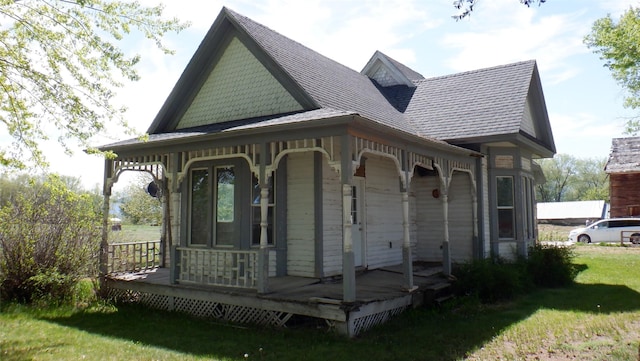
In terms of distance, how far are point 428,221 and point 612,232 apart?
17081mm

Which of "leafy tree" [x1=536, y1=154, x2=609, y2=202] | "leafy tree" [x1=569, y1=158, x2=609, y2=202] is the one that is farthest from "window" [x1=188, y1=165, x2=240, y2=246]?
"leafy tree" [x1=569, y1=158, x2=609, y2=202]

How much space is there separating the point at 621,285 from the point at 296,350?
9128mm

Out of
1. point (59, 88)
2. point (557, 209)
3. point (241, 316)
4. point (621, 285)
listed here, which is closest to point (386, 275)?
point (241, 316)

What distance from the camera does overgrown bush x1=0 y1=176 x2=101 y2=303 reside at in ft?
33.1

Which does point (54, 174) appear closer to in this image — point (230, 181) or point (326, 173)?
point (230, 181)

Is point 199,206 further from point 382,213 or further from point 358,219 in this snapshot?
point 382,213

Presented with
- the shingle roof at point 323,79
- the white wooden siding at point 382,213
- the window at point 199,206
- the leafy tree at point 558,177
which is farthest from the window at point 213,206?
the leafy tree at point 558,177

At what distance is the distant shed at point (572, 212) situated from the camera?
48.6 m

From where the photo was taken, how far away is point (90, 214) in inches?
425

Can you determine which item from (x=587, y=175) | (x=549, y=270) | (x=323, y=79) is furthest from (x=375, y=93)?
(x=587, y=175)

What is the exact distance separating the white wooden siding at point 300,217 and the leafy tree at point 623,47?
14.0 m

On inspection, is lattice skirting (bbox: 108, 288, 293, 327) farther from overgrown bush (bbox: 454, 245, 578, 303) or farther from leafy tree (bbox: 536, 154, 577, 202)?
leafy tree (bbox: 536, 154, 577, 202)

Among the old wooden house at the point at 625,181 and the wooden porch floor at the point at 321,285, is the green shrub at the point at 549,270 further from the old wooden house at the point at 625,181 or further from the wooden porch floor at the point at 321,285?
the old wooden house at the point at 625,181

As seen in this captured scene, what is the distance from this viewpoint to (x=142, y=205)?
31766 millimetres
